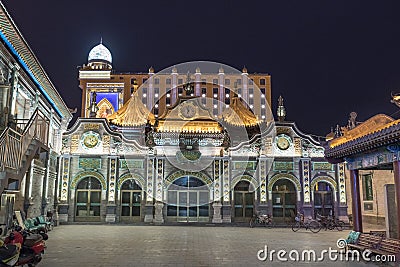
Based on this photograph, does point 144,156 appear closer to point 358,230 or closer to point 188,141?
point 188,141

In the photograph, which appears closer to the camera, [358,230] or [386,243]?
[386,243]

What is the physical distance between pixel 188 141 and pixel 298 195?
764 cm

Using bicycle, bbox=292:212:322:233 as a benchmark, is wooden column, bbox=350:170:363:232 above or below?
above

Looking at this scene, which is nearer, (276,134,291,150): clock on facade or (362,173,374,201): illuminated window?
(362,173,374,201): illuminated window

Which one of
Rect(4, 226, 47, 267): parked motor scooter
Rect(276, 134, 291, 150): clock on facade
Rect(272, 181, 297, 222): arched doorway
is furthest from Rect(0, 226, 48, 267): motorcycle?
Rect(276, 134, 291, 150): clock on facade

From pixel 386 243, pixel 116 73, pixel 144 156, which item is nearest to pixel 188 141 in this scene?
pixel 144 156

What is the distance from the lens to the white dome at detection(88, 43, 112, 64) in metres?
59.6

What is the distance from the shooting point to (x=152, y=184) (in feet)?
78.6

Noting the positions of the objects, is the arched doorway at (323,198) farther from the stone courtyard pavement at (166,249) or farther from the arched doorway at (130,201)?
the arched doorway at (130,201)

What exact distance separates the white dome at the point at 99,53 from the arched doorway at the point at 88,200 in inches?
1565

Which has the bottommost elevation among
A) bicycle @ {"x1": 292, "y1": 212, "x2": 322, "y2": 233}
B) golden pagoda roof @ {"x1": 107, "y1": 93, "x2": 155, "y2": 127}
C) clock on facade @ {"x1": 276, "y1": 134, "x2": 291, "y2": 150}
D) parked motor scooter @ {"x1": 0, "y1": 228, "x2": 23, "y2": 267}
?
bicycle @ {"x1": 292, "y1": 212, "x2": 322, "y2": 233}

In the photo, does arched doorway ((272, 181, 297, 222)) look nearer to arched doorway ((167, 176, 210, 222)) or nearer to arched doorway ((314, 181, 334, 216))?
arched doorway ((314, 181, 334, 216))

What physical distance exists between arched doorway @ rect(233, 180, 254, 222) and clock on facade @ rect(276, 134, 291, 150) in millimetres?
3165

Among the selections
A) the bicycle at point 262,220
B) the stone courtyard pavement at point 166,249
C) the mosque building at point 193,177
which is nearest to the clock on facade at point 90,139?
the mosque building at point 193,177
